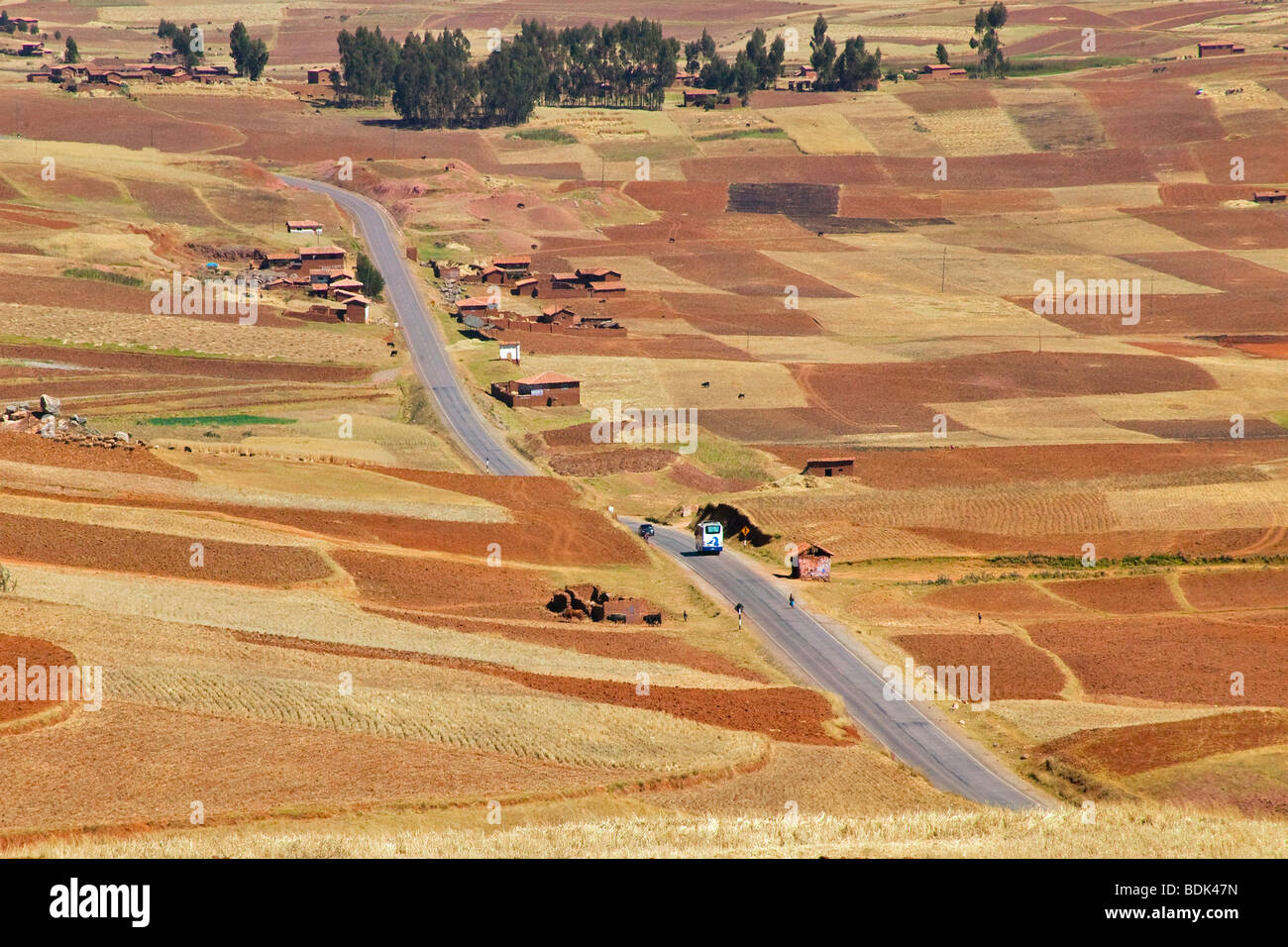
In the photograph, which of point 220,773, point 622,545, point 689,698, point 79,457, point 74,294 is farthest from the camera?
point 74,294

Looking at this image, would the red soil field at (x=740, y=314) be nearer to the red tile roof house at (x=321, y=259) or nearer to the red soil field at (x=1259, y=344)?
the red tile roof house at (x=321, y=259)

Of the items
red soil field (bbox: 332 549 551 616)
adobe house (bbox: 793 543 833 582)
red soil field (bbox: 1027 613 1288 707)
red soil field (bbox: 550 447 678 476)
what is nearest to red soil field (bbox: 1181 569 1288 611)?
red soil field (bbox: 1027 613 1288 707)

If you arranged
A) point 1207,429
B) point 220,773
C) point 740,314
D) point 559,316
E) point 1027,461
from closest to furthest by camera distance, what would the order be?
point 220,773
point 1027,461
point 1207,429
point 559,316
point 740,314

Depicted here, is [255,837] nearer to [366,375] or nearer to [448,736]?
[448,736]

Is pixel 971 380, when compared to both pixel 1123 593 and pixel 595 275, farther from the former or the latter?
pixel 1123 593

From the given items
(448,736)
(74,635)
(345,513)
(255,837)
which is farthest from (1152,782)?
(345,513)

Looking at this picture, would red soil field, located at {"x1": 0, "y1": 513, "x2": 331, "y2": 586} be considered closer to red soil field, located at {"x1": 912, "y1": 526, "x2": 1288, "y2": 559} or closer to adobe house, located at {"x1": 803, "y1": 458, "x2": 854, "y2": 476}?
red soil field, located at {"x1": 912, "y1": 526, "x2": 1288, "y2": 559}

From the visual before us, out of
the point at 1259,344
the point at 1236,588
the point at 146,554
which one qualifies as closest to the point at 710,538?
the point at 1236,588
